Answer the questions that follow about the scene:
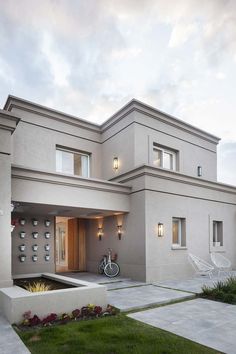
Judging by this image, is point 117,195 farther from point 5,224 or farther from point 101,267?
point 5,224

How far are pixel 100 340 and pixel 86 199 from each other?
574cm

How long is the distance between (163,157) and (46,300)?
30.2ft

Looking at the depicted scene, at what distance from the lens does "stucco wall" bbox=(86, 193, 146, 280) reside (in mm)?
10367

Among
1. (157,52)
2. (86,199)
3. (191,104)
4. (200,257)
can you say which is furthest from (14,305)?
(191,104)

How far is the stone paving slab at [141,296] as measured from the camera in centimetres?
689

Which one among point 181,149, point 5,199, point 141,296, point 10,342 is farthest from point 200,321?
point 181,149

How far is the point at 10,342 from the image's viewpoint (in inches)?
180

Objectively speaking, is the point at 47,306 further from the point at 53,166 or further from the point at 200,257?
the point at 200,257

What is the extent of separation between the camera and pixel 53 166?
39.3 feet

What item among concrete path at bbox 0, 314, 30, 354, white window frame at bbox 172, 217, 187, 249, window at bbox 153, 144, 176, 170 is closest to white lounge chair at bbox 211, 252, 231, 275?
white window frame at bbox 172, 217, 187, 249

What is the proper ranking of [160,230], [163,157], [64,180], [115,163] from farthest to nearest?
[163,157] → [115,163] → [160,230] → [64,180]

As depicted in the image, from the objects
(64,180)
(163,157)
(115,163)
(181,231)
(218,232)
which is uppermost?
(163,157)

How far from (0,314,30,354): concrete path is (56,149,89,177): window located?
25.4ft

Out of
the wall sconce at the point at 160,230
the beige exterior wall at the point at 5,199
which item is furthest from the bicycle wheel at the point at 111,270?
the beige exterior wall at the point at 5,199
